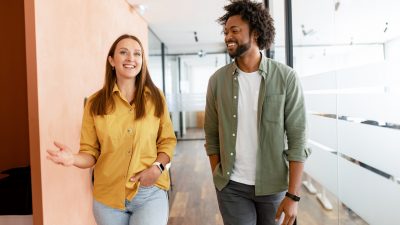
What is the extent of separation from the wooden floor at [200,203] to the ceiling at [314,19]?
3.19 ft

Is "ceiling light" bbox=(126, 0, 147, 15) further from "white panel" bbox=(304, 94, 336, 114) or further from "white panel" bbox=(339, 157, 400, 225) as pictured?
"white panel" bbox=(339, 157, 400, 225)

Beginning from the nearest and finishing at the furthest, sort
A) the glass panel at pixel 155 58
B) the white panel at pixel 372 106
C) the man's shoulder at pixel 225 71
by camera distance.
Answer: the white panel at pixel 372 106 < the man's shoulder at pixel 225 71 < the glass panel at pixel 155 58

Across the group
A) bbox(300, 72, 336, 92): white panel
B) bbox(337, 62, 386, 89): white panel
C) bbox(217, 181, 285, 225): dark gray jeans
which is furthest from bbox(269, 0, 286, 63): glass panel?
bbox(217, 181, 285, 225): dark gray jeans

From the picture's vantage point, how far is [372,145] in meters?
1.45

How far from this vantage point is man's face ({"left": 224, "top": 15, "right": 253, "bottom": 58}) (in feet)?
4.84

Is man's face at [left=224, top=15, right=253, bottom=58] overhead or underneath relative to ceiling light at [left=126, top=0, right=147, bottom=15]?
underneath

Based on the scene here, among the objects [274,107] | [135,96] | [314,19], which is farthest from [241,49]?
[314,19]

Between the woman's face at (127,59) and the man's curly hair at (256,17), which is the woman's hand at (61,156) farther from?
the man's curly hair at (256,17)

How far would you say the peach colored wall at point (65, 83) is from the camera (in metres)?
2.01

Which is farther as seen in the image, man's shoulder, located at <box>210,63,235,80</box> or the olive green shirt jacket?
man's shoulder, located at <box>210,63,235,80</box>

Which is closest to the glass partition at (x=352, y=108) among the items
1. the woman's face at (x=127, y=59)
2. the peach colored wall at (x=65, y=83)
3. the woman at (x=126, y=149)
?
the woman at (x=126, y=149)

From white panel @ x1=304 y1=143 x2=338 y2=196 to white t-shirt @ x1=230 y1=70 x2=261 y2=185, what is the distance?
81 centimetres

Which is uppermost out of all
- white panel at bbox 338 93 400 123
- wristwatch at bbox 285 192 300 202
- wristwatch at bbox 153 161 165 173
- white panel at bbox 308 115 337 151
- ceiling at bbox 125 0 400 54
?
ceiling at bbox 125 0 400 54

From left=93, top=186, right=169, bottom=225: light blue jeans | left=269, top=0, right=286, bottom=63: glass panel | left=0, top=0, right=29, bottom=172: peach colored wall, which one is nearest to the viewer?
left=93, top=186, right=169, bottom=225: light blue jeans
